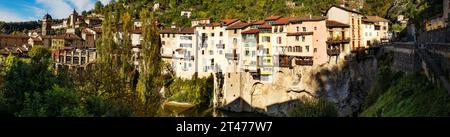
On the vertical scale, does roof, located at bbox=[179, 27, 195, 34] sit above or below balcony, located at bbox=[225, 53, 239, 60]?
above

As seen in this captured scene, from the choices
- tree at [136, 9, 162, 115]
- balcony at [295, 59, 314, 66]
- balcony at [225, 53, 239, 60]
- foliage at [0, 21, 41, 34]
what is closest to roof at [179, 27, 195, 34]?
balcony at [225, 53, 239, 60]

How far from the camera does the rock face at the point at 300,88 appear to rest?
80.9ft

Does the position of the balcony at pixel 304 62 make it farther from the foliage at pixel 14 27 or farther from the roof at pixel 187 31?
the foliage at pixel 14 27

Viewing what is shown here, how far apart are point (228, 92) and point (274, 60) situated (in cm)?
400

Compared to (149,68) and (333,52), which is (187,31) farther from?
(149,68)

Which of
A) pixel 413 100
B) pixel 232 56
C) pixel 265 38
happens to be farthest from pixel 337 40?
pixel 413 100

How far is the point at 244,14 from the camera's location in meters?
41.7

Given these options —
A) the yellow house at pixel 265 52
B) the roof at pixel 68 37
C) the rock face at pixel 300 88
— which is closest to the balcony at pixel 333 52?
the rock face at pixel 300 88

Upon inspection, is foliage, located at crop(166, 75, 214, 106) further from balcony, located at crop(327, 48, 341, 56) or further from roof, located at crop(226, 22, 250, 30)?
balcony, located at crop(327, 48, 341, 56)

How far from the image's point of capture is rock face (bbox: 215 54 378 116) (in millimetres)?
24656

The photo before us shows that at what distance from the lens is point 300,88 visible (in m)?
26.9

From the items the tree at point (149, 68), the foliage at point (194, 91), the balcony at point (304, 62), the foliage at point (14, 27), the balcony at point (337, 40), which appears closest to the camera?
the tree at point (149, 68)
